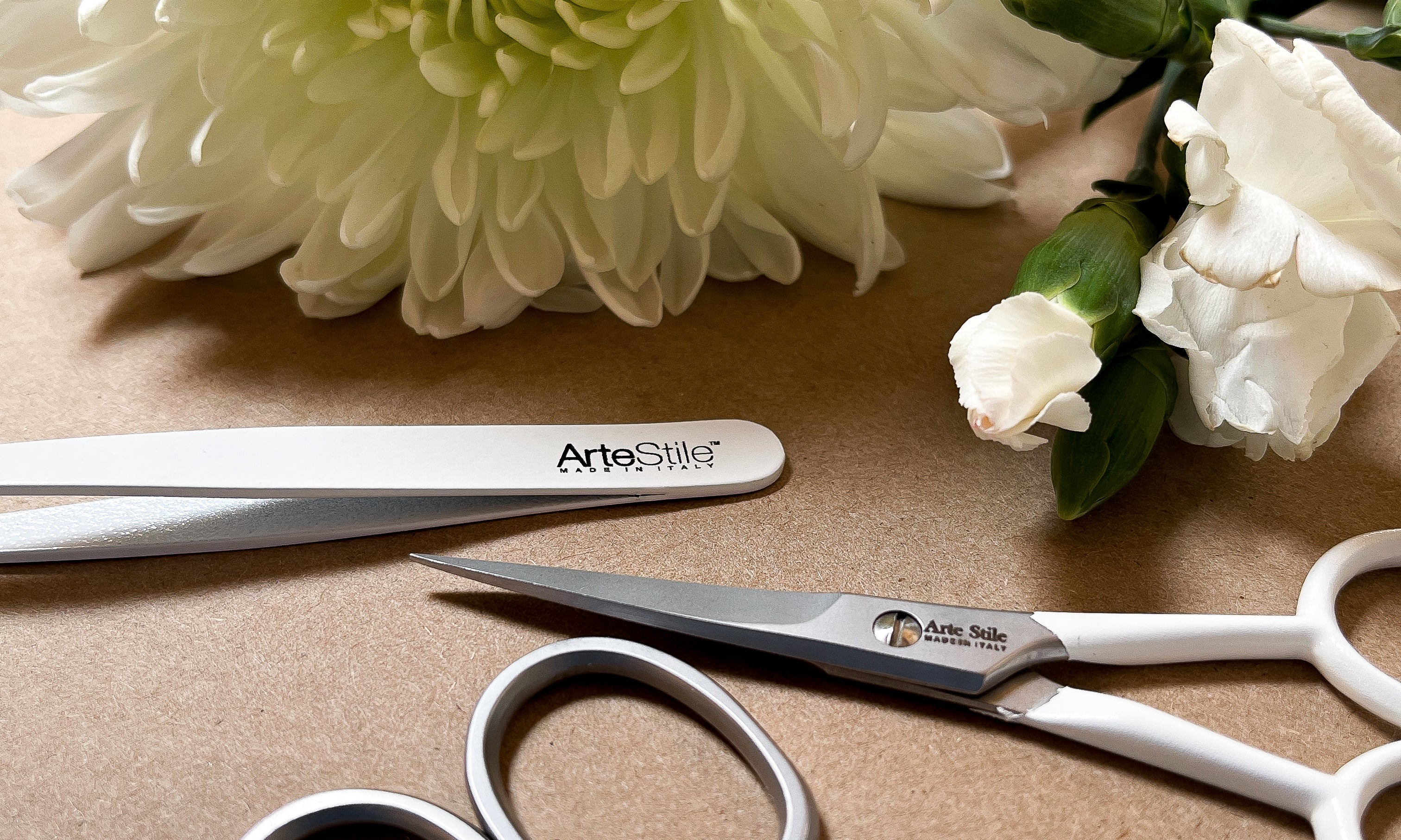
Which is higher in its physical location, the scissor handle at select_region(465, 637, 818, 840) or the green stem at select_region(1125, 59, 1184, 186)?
the green stem at select_region(1125, 59, 1184, 186)

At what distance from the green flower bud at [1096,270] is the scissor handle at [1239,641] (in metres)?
0.08

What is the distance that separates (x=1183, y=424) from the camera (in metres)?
0.37

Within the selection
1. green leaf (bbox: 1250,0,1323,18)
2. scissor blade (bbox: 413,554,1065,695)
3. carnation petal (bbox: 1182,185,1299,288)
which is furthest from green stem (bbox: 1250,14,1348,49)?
scissor blade (bbox: 413,554,1065,695)

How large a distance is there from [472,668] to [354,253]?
0.56 ft

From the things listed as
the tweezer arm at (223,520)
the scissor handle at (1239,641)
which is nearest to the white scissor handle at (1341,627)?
the scissor handle at (1239,641)

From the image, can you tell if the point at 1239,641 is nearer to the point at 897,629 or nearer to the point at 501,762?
the point at 897,629

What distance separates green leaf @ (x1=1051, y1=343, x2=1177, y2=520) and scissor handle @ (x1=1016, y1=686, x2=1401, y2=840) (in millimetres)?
71

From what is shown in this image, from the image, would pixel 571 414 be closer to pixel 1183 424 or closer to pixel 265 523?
pixel 265 523

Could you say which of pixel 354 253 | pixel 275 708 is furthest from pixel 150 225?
pixel 275 708

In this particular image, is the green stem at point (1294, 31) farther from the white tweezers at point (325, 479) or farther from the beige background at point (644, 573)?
the white tweezers at point (325, 479)

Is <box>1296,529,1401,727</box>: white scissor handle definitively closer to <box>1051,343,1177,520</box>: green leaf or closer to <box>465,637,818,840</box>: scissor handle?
<box>1051,343,1177,520</box>: green leaf

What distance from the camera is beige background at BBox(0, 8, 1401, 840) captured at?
0.31m

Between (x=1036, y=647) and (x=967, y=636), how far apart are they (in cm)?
2

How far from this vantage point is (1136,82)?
447 millimetres
